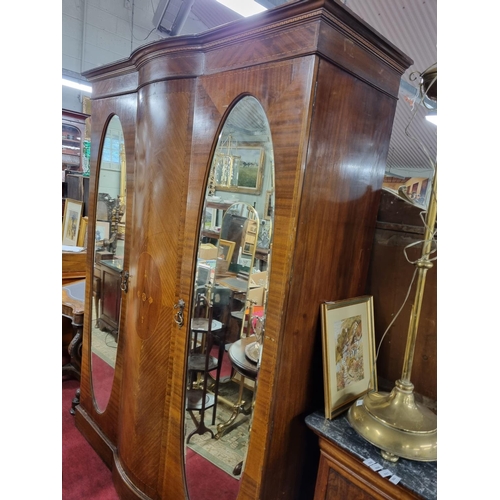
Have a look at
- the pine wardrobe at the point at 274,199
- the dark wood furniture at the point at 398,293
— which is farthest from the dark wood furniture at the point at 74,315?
the dark wood furniture at the point at 398,293

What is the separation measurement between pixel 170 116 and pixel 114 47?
478 centimetres

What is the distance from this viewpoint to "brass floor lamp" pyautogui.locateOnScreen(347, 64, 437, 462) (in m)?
0.83

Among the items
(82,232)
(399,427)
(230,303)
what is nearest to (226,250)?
(230,303)

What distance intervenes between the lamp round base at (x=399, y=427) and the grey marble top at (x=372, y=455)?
26 millimetres

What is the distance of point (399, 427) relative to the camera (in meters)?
0.85

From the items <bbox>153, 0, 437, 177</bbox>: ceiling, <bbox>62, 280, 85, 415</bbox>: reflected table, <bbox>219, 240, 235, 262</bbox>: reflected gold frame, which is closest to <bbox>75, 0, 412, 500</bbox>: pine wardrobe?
<bbox>219, 240, 235, 262</bbox>: reflected gold frame

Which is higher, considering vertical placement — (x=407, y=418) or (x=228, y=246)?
(x=228, y=246)

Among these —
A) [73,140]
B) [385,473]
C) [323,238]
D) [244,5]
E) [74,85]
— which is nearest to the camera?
[385,473]

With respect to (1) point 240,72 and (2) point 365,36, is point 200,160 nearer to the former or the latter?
(1) point 240,72

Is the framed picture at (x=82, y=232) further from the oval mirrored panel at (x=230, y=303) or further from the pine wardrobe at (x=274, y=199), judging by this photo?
the oval mirrored panel at (x=230, y=303)

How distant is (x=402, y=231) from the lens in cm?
114

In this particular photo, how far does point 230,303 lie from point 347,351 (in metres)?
0.42

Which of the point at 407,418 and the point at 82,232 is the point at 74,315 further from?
the point at 407,418

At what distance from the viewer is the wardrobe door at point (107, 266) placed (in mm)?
1567
